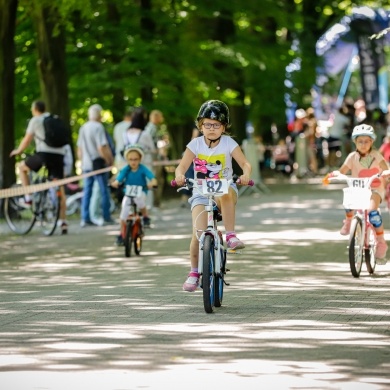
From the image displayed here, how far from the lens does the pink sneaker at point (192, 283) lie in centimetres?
1205

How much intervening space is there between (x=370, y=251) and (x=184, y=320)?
4412 mm

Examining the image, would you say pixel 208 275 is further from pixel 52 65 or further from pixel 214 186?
pixel 52 65

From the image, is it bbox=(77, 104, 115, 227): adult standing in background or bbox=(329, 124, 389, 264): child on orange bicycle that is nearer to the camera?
bbox=(329, 124, 389, 264): child on orange bicycle

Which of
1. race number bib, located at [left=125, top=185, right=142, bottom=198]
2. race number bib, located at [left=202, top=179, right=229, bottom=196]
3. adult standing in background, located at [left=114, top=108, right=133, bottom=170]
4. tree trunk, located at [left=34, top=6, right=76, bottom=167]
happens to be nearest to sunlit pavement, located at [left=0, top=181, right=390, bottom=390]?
race number bib, located at [left=125, top=185, right=142, bottom=198]

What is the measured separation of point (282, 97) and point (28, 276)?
26888 mm

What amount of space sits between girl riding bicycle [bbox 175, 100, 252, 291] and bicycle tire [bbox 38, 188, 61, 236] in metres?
10.1

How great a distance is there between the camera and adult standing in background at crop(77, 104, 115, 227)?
937 inches

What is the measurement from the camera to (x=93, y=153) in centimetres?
2411

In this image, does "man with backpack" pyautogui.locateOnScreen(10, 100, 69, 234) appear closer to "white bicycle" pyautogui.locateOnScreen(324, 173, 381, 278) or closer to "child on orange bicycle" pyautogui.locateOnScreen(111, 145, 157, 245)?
"child on orange bicycle" pyautogui.locateOnScreen(111, 145, 157, 245)

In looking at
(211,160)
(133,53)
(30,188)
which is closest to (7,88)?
(133,53)

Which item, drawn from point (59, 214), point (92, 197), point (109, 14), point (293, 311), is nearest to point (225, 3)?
point (109, 14)

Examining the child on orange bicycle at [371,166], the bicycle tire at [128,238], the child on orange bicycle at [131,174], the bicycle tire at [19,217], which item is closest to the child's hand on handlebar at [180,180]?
the child on orange bicycle at [371,166]

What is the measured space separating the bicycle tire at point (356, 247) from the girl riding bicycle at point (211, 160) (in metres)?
2.55

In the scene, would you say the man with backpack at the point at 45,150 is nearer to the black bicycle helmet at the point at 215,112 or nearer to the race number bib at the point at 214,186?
the black bicycle helmet at the point at 215,112
